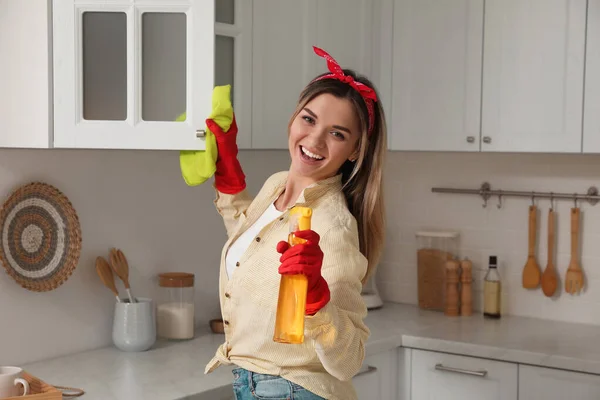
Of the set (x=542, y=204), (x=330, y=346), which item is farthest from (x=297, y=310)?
(x=542, y=204)

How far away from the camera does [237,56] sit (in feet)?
9.82

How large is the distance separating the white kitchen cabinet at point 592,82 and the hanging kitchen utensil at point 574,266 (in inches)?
15.8

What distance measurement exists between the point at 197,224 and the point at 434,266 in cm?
102

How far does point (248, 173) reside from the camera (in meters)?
3.60

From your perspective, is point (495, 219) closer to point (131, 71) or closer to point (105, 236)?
point (105, 236)

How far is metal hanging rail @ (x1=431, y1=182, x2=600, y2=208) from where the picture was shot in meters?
3.48

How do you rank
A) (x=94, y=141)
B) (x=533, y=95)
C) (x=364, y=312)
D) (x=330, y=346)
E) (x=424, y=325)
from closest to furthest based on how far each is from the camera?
(x=330, y=346) → (x=364, y=312) → (x=94, y=141) → (x=533, y=95) → (x=424, y=325)

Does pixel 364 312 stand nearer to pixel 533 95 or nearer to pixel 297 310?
pixel 297 310

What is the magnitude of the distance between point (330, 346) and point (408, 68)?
194 cm

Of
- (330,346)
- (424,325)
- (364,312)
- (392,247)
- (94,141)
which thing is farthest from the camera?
(392,247)

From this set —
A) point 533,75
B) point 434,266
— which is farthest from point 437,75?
point 434,266

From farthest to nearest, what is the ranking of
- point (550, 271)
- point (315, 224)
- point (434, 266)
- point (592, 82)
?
point (434, 266) → point (550, 271) → point (592, 82) → point (315, 224)

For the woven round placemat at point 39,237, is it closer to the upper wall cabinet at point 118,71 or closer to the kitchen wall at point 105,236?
the kitchen wall at point 105,236

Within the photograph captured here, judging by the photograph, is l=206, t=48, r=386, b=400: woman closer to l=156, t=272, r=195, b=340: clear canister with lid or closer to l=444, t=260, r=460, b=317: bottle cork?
l=156, t=272, r=195, b=340: clear canister with lid
